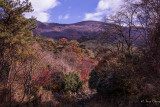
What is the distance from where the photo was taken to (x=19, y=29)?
9.08m

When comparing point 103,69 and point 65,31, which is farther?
point 65,31

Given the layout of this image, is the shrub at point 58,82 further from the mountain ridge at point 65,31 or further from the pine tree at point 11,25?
the mountain ridge at point 65,31

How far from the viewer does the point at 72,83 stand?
34.0ft

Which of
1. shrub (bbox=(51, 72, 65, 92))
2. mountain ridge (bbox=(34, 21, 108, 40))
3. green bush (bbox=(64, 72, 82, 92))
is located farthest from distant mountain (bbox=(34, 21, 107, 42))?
shrub (bbox=(51, 72, 65, 92))

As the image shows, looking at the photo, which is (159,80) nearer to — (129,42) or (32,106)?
(129,42)

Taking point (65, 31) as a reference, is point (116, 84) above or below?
below

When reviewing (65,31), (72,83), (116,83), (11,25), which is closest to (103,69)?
(116,83)

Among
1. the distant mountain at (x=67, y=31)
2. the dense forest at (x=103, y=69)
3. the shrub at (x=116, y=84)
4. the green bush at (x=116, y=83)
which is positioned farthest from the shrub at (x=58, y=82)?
the distant mountain at (x=67, y=31)

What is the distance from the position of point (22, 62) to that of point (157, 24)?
24.4 ft

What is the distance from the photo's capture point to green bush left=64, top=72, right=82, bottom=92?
1016 centimetres

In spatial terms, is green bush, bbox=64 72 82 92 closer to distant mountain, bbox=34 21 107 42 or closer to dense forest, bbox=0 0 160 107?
dense forest, bbox=0 0 160 107

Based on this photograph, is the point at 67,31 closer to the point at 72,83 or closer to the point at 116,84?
the point at 72,83

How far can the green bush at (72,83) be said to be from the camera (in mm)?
10164

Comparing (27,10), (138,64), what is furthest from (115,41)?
(27,10)
